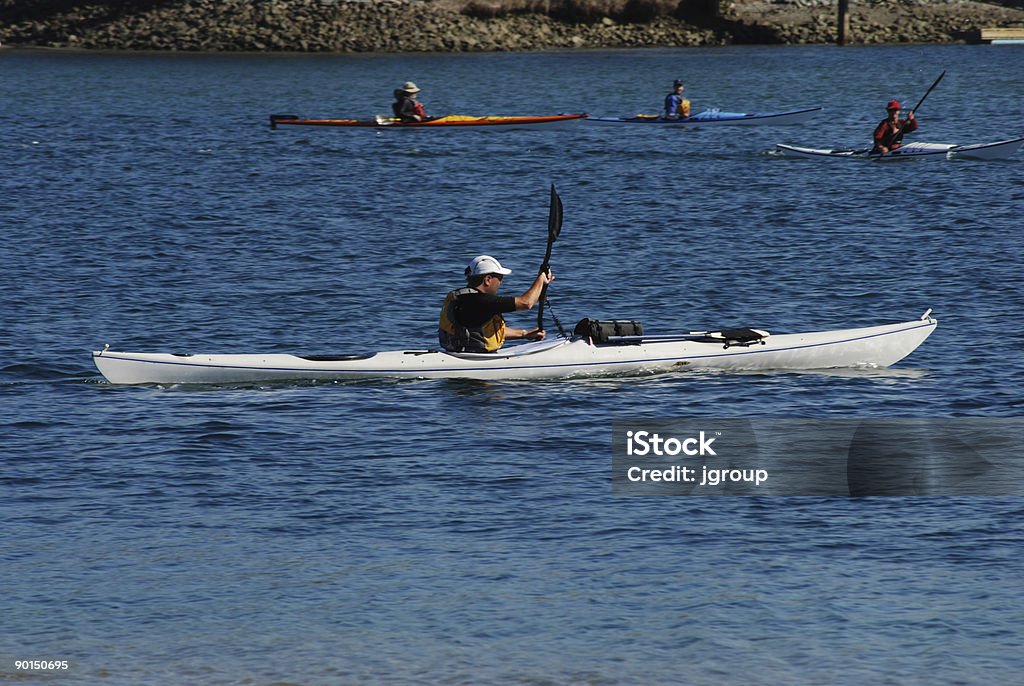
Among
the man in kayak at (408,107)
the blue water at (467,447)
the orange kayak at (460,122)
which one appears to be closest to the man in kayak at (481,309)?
the blue water at (467,447)

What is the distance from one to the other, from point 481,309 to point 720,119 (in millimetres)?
30548

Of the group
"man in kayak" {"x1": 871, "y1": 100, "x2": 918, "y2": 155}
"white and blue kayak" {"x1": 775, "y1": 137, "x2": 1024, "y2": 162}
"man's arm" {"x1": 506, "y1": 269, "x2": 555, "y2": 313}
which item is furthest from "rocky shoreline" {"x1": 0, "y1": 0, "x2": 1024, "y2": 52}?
"man's arm" {"x1": 506, "y1": 269, "x2": 555, "y2": 313}

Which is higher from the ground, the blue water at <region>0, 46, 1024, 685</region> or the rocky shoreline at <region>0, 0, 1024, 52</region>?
the rocky shoreline at <region>0, 0, 1024, 52</region>

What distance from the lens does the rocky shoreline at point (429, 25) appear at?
8700 centimetres

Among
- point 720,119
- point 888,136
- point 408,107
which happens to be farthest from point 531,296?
point 720,119

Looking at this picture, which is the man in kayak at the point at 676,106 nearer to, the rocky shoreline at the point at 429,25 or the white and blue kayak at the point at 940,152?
the white and blue kayak at the point at 940,152

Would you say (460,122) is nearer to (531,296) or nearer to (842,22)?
(531,296)

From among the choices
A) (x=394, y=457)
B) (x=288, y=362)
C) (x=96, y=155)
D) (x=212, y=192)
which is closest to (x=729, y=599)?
(x=394, y=457)

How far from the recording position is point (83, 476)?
13867mm

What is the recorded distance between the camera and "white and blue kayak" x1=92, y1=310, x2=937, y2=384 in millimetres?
17109

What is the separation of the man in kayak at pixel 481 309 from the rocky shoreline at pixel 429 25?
71887 millimetres

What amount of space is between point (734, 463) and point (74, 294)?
1239 centimetres

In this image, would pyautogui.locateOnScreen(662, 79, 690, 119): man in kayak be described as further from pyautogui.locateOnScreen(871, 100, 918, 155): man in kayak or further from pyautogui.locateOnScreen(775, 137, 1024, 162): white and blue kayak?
pyautogui.locateOnScreen(871, 100, 918, 155): man in kayak

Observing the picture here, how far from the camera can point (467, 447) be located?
1491 cm
